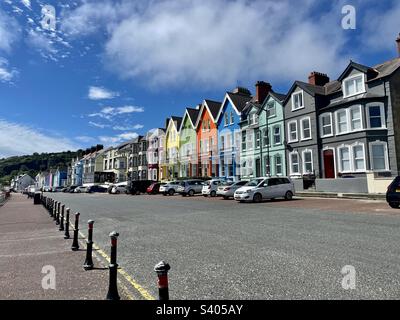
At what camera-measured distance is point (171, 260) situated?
674 centimetres

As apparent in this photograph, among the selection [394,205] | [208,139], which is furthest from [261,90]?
[394,205]


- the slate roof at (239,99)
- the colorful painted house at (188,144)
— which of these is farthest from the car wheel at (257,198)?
the colorful painted house at (188,144)

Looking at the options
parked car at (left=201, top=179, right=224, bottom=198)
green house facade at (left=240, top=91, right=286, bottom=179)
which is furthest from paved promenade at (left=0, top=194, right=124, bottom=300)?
green house facade at (left=240, top=91, right=286, bottom=179)

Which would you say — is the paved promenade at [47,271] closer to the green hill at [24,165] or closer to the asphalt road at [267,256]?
the asphalt road at [267,256]

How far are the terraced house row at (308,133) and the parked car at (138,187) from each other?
8.38 metres

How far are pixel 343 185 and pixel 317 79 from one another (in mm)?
14977

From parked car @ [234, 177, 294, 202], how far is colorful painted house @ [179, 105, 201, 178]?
2680 centimetres

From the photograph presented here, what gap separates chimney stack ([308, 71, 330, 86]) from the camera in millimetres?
34719

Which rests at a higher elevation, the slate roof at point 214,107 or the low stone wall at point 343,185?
the slate roof at point 214,107

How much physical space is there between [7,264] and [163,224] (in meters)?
5.97

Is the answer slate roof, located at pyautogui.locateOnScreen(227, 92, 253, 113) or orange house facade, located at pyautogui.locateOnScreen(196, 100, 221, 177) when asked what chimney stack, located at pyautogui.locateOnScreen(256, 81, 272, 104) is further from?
orange house facade, located at pyautogui.locateOnScreen(196, 100, 221, 177)

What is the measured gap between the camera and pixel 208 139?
4756cm

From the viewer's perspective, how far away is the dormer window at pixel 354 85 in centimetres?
2759

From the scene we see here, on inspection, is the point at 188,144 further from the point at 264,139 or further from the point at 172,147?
the point at 264,139
